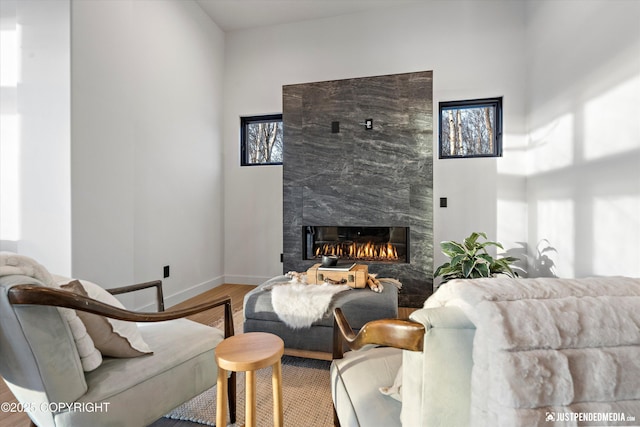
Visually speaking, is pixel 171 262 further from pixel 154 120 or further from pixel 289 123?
pixel 289 123

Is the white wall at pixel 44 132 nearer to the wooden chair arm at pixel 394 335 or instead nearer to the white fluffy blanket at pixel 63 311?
the white fluffy blanket at pixel 63 311

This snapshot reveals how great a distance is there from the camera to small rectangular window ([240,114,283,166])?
426 cm

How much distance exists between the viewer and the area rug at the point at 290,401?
1.49 m

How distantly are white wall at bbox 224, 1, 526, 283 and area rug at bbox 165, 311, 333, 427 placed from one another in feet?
7.42

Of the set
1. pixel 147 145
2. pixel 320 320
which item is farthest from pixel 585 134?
pixel 147 145

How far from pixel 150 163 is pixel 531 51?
4240 millimetres

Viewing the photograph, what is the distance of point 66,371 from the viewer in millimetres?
968

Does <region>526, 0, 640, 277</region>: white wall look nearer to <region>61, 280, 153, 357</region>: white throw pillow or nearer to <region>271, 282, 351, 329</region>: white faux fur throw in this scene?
<region>271, 282, 351, 329</region>: white faux fur throw

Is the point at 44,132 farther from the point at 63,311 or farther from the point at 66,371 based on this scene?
the point at 66,371

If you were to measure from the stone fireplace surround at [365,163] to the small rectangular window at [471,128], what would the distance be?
2.06 ft

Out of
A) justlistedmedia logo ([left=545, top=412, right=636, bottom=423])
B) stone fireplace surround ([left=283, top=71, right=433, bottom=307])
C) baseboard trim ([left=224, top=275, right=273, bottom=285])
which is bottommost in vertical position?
baseboard trim ([left=224, top=275, right=273, bottom=285])

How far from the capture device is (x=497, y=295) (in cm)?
69

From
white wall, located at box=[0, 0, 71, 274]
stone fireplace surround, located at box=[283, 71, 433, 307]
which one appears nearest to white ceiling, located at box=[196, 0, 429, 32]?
stone fireplace surround, located at box=[283, 71, 433, 307]

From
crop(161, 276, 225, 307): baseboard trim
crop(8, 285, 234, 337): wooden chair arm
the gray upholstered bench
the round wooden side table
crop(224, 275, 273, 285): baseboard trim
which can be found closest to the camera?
crop(8, 285, 234, 337): wooden chair arm
